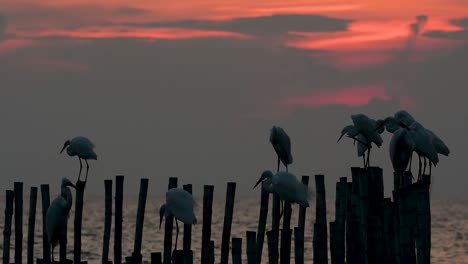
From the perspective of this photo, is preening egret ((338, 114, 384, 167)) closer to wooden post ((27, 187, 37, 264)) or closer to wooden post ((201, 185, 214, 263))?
wooden post ((201, 185, 214, 263))

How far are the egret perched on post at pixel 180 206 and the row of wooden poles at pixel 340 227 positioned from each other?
34cm

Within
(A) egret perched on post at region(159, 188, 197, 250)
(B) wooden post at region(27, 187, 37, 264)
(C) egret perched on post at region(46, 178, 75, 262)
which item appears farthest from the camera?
(B) wooden post at region(27, 187, 37, 264)

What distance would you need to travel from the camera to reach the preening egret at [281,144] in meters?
22.5

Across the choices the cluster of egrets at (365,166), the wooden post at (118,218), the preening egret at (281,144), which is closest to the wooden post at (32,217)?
the cluster of egrets at (365,166)

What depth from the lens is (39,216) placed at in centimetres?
10781

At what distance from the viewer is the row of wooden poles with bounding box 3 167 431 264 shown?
49.3ft

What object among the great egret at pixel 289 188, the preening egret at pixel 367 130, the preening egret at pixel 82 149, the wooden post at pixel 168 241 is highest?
the preening egret at pixel 367 130

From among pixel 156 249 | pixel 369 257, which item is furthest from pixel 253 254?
pixel 156 249

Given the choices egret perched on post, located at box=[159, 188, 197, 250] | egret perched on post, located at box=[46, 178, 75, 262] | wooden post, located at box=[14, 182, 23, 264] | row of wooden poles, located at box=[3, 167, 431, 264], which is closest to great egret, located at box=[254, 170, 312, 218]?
row of wooden poles, located at box=[3, 167, 431, 264]

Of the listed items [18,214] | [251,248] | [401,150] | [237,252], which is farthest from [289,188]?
[18,214]

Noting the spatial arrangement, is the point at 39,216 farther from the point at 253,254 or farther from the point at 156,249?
the point at 253,254

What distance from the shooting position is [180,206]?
61.8 ft

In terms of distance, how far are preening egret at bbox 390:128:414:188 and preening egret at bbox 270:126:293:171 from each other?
465 cm

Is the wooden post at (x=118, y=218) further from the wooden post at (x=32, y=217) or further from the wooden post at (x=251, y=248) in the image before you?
the wooden post at (x=251, y=248)
